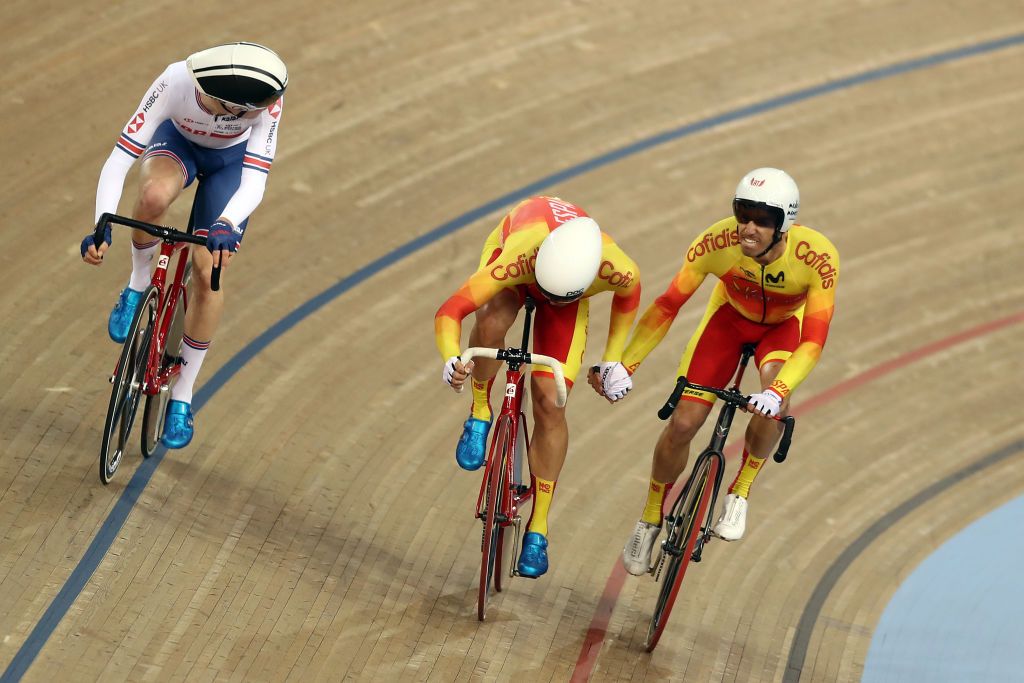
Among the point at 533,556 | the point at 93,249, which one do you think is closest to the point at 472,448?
the point at 533,556

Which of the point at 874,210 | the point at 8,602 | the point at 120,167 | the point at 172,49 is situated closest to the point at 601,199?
the point at 874,210

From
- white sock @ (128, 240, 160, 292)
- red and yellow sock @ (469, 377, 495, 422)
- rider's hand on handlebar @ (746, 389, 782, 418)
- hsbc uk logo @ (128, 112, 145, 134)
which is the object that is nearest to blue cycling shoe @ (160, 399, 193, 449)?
white sock @ (128, 240, 160, 292)

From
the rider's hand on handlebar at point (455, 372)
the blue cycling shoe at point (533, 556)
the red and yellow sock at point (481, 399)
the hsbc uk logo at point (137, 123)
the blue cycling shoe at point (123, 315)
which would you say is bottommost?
the blue cycling shoe at point (123, 315)

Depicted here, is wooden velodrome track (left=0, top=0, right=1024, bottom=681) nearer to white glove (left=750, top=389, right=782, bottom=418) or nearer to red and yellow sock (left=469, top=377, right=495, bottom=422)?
red and yellow sock (left=469, top=377, right=495, bottom=422)

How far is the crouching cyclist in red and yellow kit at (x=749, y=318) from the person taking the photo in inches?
172

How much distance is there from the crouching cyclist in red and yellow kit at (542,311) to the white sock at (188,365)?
1.06 m

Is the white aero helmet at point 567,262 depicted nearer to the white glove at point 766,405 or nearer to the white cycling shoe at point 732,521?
the white glove at point 766,405

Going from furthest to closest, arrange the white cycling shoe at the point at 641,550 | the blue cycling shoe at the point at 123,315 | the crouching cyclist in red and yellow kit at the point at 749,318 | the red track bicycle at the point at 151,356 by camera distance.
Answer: the blue cycling shoe at the point at 123,315, the white cycling shoe at the point at 641,550, the red track bicycle at the point at 151,356, the crouching cyclist in red and yellow kit at the point at 749,318

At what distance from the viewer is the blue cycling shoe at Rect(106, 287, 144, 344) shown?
199 inches

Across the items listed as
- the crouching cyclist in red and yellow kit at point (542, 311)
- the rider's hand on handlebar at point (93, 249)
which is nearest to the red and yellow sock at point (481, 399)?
the crouching cyclist in red and yellow kit at point (542, 311)

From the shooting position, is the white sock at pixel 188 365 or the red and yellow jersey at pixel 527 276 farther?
the white sock at pixel 188 365

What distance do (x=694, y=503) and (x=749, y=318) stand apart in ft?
2.12

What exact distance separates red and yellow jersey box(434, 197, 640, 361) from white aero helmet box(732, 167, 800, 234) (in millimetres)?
412

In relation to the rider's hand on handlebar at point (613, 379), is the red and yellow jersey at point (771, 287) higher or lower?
higher
